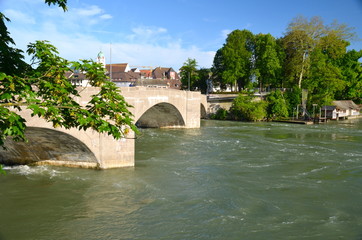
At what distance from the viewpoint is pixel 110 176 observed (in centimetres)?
1447

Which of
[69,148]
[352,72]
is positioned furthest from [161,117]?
[352,72]

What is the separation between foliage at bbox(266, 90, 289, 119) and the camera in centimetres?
4775

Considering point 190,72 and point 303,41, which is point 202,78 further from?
point 303,41

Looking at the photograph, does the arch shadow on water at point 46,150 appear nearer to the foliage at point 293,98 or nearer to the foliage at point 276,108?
the foliage at point 276,108

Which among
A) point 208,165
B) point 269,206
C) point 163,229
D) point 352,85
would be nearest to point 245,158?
point 208,165

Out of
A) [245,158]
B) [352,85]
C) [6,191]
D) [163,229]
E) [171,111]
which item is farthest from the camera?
[352,85]

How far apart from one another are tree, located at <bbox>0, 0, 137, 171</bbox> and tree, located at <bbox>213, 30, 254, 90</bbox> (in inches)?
1968

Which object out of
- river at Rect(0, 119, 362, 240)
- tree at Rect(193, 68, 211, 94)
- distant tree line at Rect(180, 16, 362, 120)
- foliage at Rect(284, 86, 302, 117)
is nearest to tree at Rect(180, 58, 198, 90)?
tree at Rect(193, 68, 211, 94)

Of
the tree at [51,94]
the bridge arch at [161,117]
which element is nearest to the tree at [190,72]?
the bridge arch at [161,117]

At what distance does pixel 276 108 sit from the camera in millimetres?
47562

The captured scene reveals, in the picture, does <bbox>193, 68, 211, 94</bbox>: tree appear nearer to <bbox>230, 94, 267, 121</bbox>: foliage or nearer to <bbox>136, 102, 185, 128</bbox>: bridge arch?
<bbox>230, 94, 267, 121</bbox>: foliage

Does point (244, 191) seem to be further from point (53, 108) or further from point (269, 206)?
point (53, 108)

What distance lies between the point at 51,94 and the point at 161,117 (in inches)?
1148

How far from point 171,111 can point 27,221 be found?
23.6m
